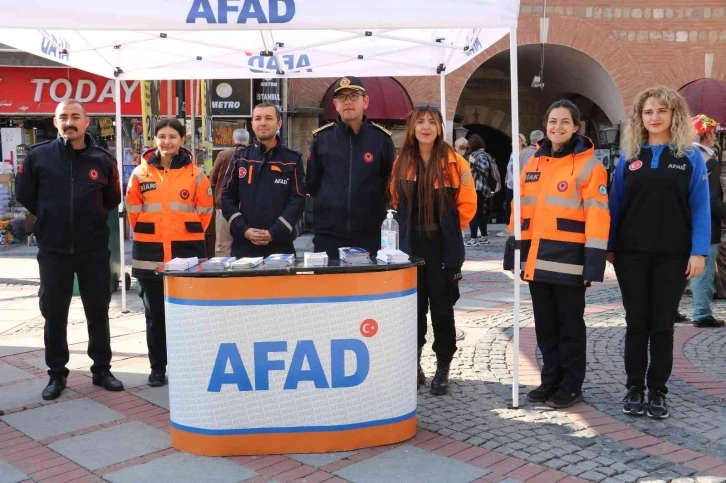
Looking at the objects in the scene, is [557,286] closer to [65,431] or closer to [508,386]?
[508,386]

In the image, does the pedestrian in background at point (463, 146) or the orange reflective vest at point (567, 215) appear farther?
the pedestrian in background at point (463, 146)

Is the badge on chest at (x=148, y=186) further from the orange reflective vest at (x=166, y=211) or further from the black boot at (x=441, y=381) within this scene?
the black boot at (x=441, y=381)

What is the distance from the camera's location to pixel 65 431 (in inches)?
181

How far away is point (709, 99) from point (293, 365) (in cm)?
1548

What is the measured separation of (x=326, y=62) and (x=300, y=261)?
3368mm

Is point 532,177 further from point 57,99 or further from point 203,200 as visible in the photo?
point 57,99

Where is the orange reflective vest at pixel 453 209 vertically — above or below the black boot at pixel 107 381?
above

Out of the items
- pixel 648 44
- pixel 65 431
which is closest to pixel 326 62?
pixel 65 431

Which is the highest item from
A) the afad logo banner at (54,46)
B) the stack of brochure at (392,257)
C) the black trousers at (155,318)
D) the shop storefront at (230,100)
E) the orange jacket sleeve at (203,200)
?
the shop storefront at (230,100)

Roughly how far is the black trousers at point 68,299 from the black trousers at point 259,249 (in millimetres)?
931

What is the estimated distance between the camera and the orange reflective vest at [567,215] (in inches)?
184

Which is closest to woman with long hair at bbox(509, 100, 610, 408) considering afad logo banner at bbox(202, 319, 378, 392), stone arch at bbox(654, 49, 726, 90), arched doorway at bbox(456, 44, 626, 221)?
afad logo banner at bbox(202, 319, 378, 392)

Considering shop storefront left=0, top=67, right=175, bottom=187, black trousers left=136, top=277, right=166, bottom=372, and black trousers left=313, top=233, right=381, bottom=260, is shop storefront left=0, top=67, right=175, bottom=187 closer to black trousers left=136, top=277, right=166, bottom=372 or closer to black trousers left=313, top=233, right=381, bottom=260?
black trousers left=136, top=277, right=166, bottom=372

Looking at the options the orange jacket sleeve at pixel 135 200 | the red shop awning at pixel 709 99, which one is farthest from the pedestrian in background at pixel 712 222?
the red shop awning at pixel 709 99
